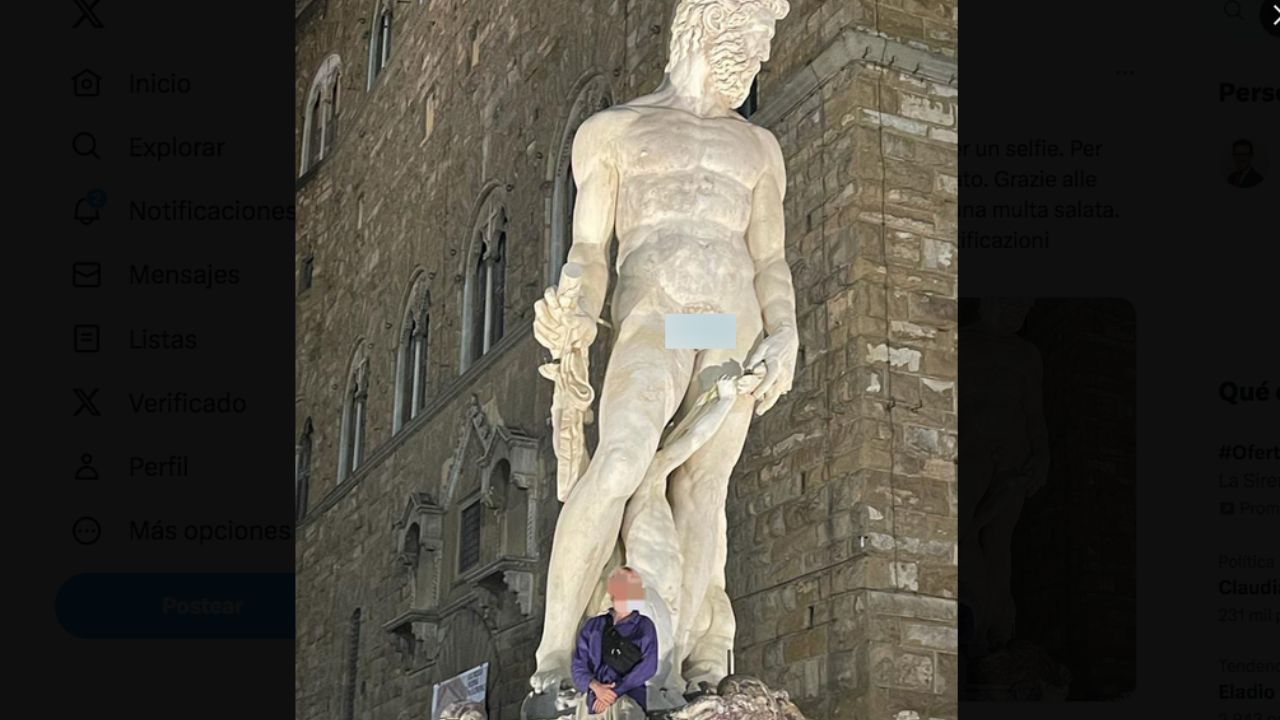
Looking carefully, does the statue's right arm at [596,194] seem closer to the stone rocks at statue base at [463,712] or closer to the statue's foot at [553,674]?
the statue's foot at [553,674]

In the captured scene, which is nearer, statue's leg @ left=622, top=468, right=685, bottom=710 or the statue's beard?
statue's leg @ left=622, top=468, right=685, bottom=710

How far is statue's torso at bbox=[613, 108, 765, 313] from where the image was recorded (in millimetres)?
5234

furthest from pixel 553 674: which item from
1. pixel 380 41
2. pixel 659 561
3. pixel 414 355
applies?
pixel 380 41

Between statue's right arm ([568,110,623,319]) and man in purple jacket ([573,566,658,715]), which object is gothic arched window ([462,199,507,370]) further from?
man in purple jacket ([573,566,658,715])

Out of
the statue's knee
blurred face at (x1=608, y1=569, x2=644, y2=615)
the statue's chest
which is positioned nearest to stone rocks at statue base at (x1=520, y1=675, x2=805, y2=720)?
blurred face at (x1=608, y1=569, x2=644, y2=615)

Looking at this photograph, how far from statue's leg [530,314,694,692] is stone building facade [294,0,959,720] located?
11.8 feet

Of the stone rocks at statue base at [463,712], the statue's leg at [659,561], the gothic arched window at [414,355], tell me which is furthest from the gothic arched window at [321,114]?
the stone rocks at statue base at [463,712]

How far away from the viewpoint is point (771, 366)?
511 centimetres

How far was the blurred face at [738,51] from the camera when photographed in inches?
218

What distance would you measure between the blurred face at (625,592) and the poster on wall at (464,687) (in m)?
9.18

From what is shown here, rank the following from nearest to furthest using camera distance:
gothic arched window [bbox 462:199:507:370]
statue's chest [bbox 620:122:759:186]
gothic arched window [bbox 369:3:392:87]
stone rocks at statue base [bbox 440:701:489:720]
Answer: stone rocks at statue base [bbox 440:701:489:720] → statue's chest [bbox 620:122:759:186] → gothic arched window [bbox 462:199:507:370] → gothic arched window [bbox 369:3:392:87]
